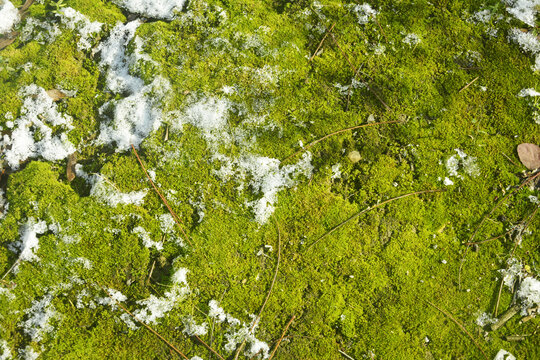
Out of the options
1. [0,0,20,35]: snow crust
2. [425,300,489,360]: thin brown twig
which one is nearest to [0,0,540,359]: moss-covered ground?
[425,300,489,360]: thin brown twig

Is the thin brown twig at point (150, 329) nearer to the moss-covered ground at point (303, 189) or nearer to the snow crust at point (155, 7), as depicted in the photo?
the moss-covered ground at point (303, 189)

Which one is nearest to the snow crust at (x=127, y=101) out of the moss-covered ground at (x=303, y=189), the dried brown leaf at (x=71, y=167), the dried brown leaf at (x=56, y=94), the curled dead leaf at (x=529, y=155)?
the moss-covered ground at (x=303, y=189)

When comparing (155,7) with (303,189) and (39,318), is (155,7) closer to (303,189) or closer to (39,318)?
(303,189)

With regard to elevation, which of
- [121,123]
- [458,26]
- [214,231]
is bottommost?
[214,231]

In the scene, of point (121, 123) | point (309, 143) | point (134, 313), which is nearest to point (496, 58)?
point (309, 143)

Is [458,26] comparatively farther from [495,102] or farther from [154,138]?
[154,138]
